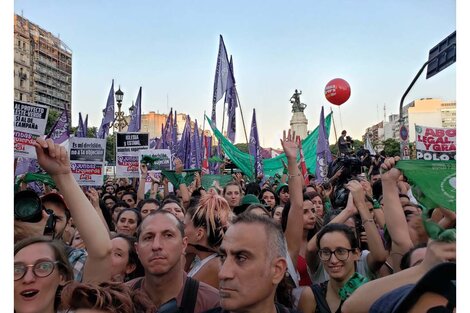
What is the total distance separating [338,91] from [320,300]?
39.4 feet

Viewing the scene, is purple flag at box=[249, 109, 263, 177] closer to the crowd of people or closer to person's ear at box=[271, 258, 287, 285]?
the crowd of people

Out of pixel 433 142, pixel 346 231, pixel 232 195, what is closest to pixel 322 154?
pixel 232 195

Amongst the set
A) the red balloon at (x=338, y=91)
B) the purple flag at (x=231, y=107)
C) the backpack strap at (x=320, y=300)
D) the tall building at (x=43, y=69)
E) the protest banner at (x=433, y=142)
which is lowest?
the backpack strap at (x=320, y=300)

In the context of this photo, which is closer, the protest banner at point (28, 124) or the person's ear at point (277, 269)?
the person's ear at point (277, 269)

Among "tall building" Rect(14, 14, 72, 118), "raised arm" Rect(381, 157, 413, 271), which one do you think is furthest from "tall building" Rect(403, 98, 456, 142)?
"tall building" Rect(14, 14, 72, 118)

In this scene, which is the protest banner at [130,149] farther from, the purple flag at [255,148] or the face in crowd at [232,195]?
the face in crowd at [232,195]

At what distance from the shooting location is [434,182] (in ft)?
6.47

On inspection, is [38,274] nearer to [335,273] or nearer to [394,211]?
[335,273]

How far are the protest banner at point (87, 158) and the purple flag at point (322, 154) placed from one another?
6229 millimetres

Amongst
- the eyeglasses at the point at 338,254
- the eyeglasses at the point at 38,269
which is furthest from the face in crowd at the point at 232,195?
the eyeglasses at the point at 38,269

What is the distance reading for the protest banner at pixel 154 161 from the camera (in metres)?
10.5

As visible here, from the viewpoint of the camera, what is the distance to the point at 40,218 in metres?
3.22
